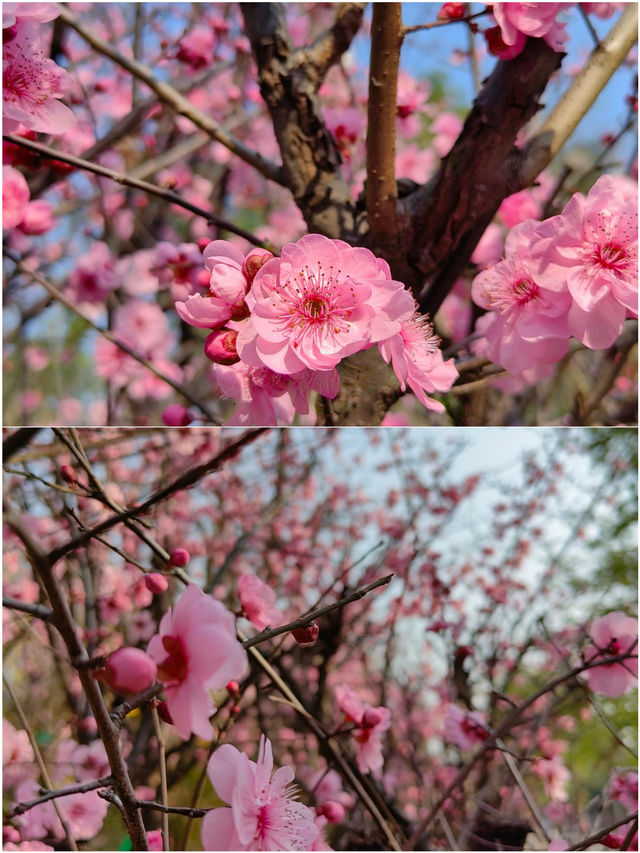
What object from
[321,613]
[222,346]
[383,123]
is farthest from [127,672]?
[383,123]

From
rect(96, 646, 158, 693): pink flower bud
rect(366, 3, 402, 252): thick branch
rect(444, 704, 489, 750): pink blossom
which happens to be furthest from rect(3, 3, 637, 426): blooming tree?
rect(444, 704, 489, 750): pink blossom

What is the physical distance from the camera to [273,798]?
64 cm

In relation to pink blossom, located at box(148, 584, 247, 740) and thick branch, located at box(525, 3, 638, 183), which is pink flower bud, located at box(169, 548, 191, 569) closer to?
→ pink blossom, located at box(148, 584, 247, 740)

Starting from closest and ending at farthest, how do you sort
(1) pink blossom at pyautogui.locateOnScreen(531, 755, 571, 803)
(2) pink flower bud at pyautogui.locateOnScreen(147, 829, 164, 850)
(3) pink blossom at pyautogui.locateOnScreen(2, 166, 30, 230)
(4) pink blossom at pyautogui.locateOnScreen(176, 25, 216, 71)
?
(2) pink flower bud at pyautogui.locateOnScreen(147, 829, 164, 850), (1) pink blossom at pyautogui.locateOnScreen(531, 755, 571, 803), (3) pink blossom at pyautogui.locateOnScreen(2, 166, 30, 230), (4) pink blossom at pyautogui.locateOnScreen(176, 25, 216, 71)

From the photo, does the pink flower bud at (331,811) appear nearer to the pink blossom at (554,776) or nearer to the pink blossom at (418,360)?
the pink blossom at (554,776)

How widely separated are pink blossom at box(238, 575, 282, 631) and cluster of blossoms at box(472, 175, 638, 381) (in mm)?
351

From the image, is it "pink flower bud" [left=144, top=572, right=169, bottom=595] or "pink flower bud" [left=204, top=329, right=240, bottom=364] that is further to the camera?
"pink flower bud" [left=144, top=572, right=169, bottom=595]

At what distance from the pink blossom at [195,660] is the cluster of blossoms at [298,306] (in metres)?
0.20

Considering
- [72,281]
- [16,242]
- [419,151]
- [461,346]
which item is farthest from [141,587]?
[419,151]

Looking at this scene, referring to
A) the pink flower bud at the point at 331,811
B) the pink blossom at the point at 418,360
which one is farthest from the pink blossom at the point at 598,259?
the pink flower bud at the point at 331,811

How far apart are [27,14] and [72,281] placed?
3.23 ft

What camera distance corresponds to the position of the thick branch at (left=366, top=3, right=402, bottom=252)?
0.75m

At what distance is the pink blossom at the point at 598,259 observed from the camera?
0.68 m

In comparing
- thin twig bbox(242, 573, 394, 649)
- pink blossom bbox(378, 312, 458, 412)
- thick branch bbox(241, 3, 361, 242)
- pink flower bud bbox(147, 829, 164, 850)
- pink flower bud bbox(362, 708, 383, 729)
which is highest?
thick branch bbox(241, 3, 361, 242)
